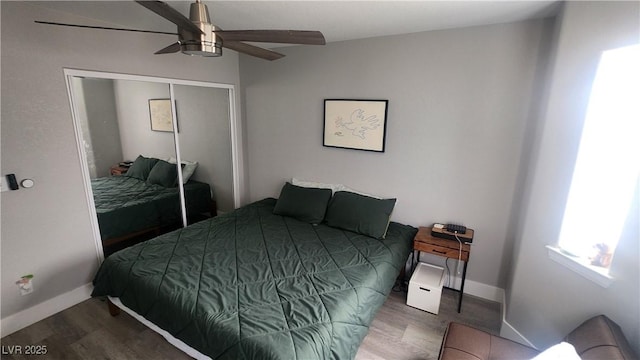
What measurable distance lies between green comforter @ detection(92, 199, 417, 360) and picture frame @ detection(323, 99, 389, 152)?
35.7 inches

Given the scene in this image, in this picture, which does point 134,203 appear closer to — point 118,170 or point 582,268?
point 118,170

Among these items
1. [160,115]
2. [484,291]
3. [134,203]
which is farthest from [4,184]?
[484,291]

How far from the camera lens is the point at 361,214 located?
2.72 metres

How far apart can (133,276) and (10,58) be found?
1694 millimetres

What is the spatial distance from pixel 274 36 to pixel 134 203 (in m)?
2.40

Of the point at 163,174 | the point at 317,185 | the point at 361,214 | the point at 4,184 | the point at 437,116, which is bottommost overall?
the point at 361,214

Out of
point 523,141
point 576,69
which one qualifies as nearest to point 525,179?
point 523,141

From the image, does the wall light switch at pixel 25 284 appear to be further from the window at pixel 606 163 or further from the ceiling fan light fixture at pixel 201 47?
the window at pixel 606 163

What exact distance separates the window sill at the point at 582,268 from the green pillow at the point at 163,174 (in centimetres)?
342

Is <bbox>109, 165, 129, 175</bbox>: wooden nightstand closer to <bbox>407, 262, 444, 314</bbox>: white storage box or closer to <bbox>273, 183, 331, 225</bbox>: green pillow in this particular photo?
<bbox>273, 183, 331, 225</bbox>: green pillow

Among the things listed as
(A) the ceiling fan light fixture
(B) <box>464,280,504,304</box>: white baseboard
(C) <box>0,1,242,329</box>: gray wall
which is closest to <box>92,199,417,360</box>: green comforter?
(C) <box>0,1,242,329</box>: gray wall

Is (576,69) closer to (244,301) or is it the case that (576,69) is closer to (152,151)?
(244,301)

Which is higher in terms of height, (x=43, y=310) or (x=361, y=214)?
(x=361, y=214)

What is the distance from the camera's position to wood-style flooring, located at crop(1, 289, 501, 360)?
76.9 inches
